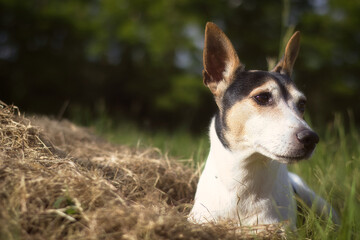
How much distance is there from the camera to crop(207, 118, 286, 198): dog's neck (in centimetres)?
250

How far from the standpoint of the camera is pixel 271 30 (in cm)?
1323

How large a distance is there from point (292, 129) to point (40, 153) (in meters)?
1.57

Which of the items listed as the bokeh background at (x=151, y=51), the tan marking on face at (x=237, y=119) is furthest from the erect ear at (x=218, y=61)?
the bokeh background at (x=151, y=51)

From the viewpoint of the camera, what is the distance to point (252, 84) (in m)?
2.60

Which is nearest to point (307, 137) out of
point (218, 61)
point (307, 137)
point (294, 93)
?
point (307, 137)

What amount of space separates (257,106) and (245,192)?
1.93 feet

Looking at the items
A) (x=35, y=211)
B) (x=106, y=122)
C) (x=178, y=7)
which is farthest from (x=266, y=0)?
(x=35, y=211)

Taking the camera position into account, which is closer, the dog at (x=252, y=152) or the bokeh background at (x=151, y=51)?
→ the dog at (x=252, y=152)

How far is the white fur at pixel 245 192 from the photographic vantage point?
244cm

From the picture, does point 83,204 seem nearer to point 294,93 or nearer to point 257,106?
point 257,106

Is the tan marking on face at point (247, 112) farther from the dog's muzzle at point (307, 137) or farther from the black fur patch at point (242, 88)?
the dog's muzzle at point (307, 137)

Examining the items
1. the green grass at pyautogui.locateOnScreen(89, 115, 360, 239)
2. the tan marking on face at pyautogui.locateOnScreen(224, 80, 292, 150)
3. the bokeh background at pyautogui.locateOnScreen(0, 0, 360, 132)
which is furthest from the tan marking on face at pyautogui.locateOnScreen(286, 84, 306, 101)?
the bokeh background at pyautogui.locateOnScreen(0, 0, 360, 132)

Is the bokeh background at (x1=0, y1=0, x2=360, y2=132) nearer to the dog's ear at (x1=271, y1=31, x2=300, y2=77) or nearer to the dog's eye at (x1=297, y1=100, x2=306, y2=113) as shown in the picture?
the dog's ear at (x1=271, y1=31, x2=300, y2=77)

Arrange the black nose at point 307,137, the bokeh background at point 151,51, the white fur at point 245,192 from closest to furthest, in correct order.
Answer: the black nose at point 307,137 < the white fur at point 245,192 < the bokeh background at point 151,51
